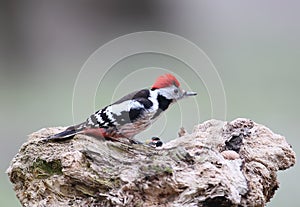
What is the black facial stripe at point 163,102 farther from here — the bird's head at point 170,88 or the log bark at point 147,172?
the log bark at point 147,172

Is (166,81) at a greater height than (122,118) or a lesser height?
greater

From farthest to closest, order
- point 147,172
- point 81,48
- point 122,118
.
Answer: point 81,48
point 122,118
point 147,172

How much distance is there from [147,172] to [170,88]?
386 millimetres

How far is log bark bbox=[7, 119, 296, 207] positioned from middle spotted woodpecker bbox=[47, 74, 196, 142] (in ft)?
0.18

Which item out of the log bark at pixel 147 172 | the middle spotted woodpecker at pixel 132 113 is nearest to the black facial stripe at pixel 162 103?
Answer: the middle spotted woodpecker at pixel 132 113

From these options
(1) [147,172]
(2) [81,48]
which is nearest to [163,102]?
(1) [147,172]

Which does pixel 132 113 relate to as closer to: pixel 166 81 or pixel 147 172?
pixel 166 81

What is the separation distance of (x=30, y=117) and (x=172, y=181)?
2.43 meters

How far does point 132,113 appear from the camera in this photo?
4.75ft

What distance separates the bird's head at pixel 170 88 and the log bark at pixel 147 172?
0.13 metres

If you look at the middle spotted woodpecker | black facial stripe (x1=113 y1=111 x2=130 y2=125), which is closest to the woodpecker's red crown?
the middle spotted woodpecker

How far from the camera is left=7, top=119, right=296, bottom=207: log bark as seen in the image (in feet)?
3.81

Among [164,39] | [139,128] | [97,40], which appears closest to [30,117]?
[97,40]

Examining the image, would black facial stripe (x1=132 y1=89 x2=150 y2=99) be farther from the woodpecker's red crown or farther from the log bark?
the log bark
